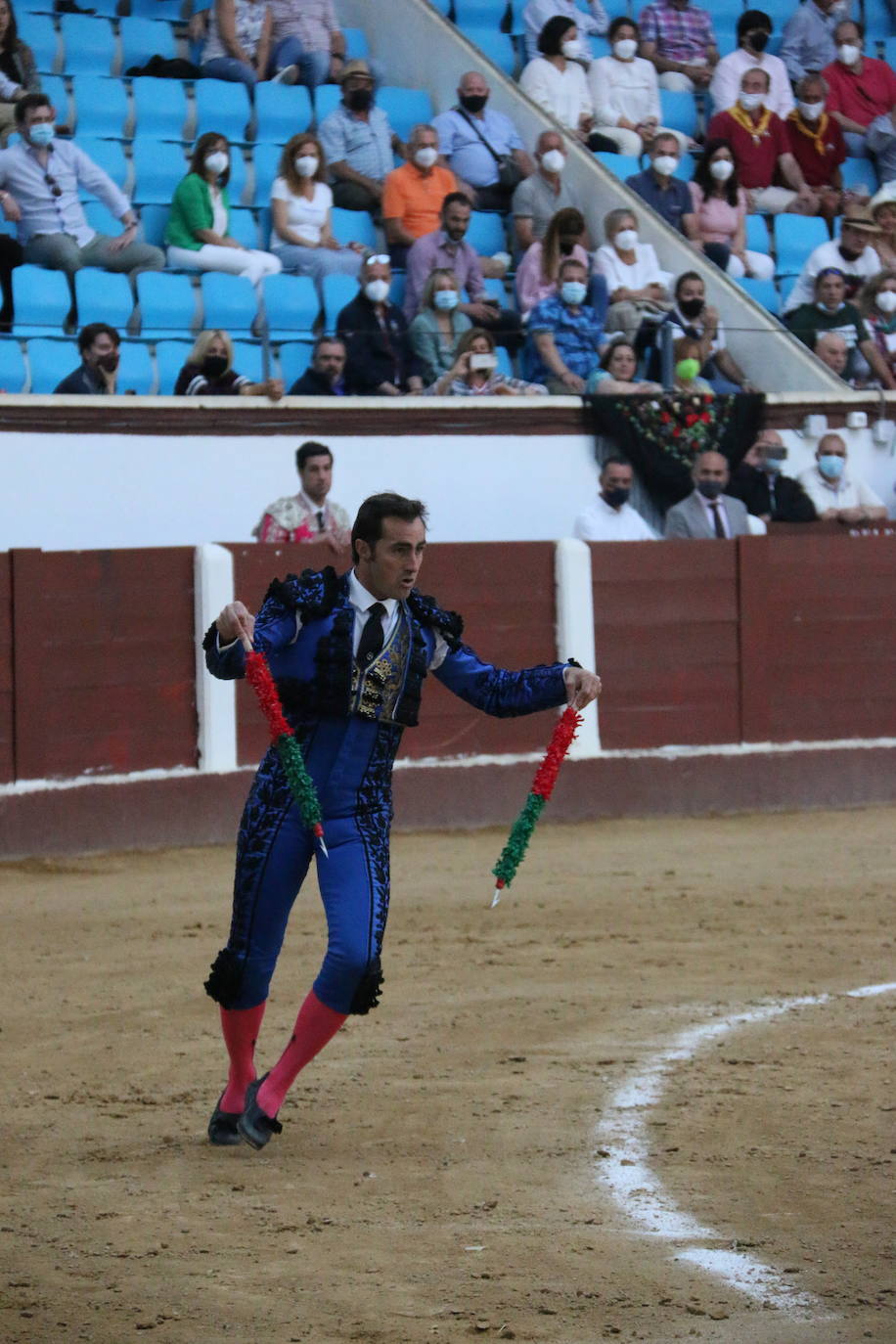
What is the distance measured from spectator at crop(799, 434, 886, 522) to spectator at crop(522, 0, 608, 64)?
3357mm

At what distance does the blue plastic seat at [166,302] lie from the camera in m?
10.3

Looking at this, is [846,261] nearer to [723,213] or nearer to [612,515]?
[723,213]

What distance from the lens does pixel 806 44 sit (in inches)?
559

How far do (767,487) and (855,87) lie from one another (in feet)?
13.8

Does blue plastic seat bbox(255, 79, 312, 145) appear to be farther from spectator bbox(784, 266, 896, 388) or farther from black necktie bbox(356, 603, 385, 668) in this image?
black necktie bbox(356, 603, 385, 668)

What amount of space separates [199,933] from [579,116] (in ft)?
23.5

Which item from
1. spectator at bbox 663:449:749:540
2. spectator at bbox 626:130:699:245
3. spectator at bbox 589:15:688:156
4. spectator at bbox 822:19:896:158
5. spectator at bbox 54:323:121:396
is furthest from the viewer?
spectator at bbox 822:19:896:158

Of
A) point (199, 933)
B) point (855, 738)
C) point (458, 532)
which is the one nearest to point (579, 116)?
point (458, 532)

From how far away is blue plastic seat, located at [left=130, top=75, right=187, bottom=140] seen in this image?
1146 cm

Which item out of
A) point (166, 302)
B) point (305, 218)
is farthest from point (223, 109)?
point (166, 302)

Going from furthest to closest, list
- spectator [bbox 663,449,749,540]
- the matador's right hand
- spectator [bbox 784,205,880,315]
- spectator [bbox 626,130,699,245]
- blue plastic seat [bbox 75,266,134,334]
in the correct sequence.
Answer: spectator [bbox 784,205,880,315] → spectator [bbox 626,130,699,245] → spectator [bbox 663,449,749,540] → blue plastic seat [bbox 75,266,134,334] → the matador's right hand

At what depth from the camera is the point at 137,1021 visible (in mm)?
5695

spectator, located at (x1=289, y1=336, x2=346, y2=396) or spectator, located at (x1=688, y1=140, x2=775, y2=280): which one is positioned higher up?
spectator, located at (x1=688, y1=140, x2=775, y2=280)

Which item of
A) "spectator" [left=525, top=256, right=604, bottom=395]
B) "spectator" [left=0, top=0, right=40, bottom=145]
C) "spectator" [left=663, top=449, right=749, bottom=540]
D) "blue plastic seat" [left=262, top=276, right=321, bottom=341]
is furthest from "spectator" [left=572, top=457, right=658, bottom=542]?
"spectator" [left=0, top=0, right=40, bottom=145]
